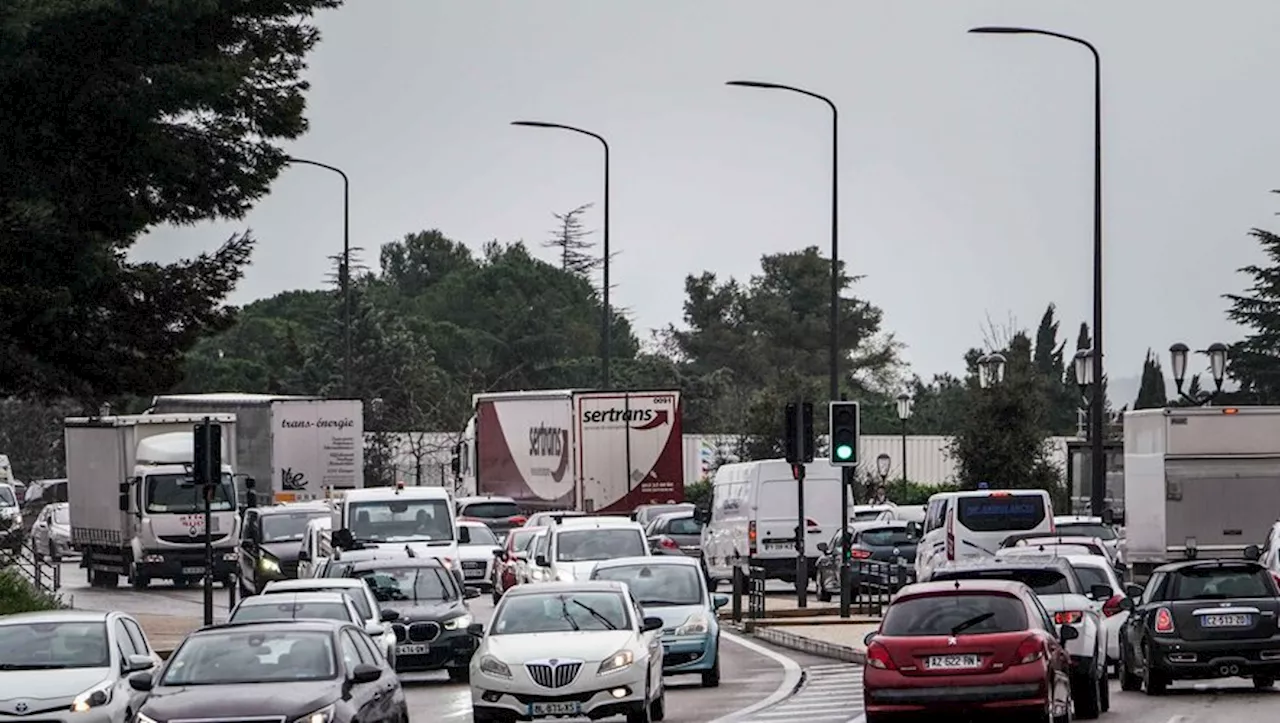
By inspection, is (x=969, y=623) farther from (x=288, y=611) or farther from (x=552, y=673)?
(x=288, y=611)

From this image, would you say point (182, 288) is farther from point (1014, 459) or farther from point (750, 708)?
point (1014, 459)

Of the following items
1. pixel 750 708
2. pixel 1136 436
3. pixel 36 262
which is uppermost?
pixel 36 262

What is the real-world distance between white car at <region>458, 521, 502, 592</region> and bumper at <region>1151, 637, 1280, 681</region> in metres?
25.5

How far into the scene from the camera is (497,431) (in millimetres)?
64062

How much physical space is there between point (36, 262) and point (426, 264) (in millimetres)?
121940

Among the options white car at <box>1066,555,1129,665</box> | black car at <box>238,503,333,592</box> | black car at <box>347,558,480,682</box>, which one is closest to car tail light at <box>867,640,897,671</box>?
white car at <box>1066,555,1129,665</box>

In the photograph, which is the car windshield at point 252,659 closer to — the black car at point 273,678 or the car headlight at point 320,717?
the black car at point 273,678

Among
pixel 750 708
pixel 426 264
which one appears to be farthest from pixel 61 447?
pixel 750 708

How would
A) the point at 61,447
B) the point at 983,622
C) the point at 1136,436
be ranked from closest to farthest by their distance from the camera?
the point at 983,622
the point at 1136,436
the point at 61,447

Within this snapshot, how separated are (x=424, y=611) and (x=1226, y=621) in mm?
9800

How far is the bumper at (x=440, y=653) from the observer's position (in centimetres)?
3234

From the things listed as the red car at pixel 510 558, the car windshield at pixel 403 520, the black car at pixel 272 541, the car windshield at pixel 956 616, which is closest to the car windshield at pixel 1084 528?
the red car at pixel 510 558

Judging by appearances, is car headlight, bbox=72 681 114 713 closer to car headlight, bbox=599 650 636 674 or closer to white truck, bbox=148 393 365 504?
car headlight, bbox=599 650 636 674

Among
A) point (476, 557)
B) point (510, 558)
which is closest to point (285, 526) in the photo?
point (476, 557)
